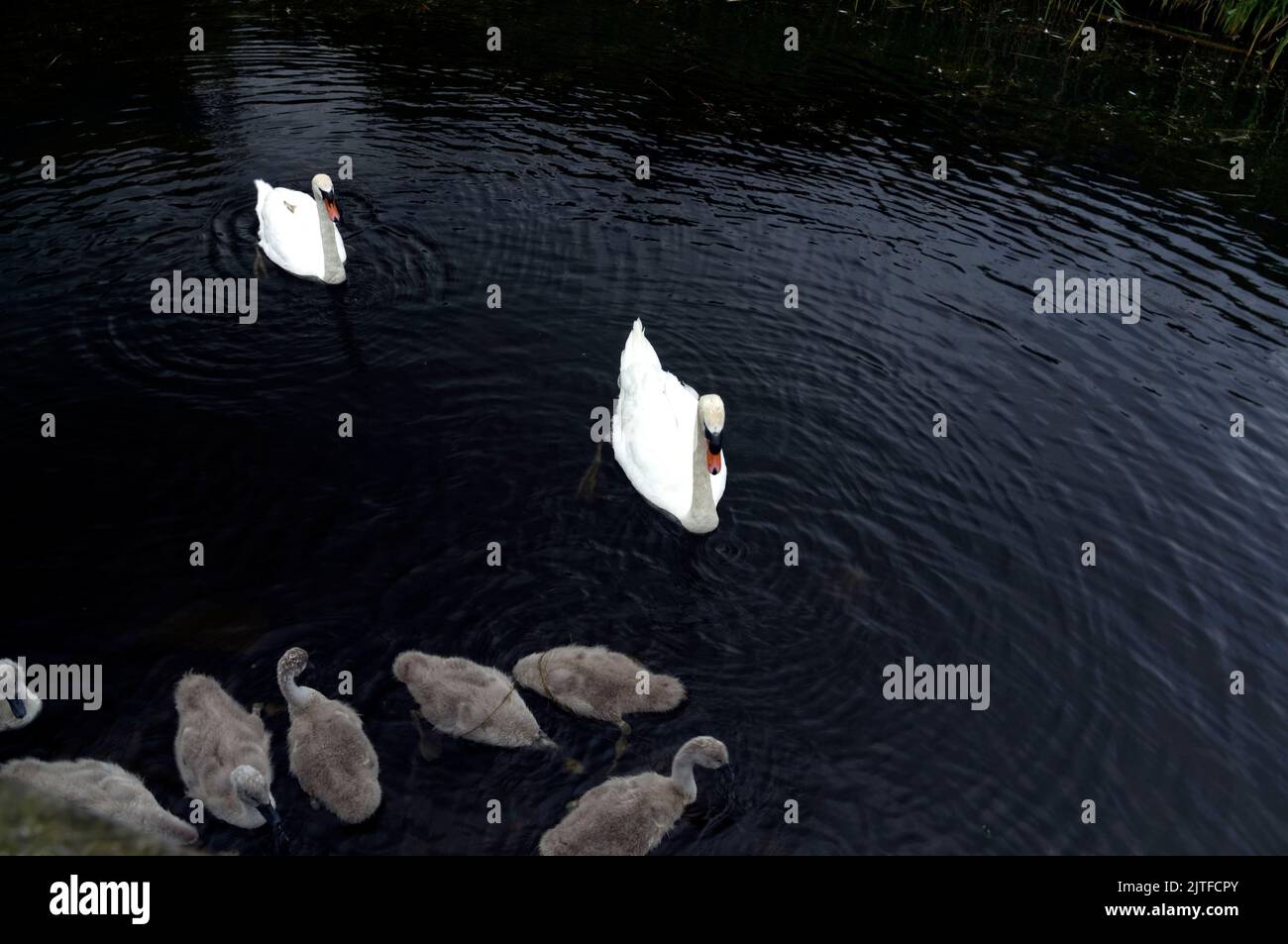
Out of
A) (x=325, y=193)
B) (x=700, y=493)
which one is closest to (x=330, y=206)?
(x=325, y=193)

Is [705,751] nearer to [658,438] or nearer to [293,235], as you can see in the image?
[658,438]

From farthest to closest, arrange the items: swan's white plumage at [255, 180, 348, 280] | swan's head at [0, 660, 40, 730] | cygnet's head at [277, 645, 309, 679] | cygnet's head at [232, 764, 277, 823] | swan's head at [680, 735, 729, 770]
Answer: swan's white plumage at [255, 180, 348, 280] → cygnet's head at [277, 645, 309, 679] → swan's head at [680, 735, 729, 770] → swan's head at [0, 660, 40, 730] → cygnet's head at [232, 764, 277, 823]

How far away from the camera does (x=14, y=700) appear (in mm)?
9258

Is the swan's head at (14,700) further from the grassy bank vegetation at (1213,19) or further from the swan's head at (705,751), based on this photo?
the grassy bank vegetation at (1213,19)

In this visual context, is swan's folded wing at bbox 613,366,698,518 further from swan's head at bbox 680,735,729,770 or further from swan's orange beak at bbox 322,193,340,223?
swan's orange beak at bbox 322,193,340,223

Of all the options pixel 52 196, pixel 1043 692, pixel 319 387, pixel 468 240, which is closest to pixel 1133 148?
pixel 468 240

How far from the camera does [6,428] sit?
43.9ft

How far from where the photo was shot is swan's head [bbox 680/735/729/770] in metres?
9.34

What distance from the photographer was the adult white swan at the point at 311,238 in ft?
54.5

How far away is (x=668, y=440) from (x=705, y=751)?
4.99 m

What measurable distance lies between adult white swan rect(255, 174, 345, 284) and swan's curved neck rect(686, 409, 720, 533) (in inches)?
338

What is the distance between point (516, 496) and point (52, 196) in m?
13.8

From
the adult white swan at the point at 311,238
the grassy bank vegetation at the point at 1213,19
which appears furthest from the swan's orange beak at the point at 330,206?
the grassy bank vegetation at the point at 1213,19

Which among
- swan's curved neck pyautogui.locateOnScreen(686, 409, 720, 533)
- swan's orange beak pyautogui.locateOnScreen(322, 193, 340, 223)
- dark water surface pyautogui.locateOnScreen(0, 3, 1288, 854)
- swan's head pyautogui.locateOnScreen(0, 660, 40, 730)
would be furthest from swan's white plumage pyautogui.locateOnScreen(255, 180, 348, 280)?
swan's head pyautogui.locateOnScreen(0, 660, 40, 730)
